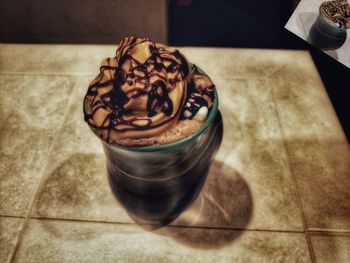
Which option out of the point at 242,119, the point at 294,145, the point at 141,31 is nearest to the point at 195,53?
the point at 141,31

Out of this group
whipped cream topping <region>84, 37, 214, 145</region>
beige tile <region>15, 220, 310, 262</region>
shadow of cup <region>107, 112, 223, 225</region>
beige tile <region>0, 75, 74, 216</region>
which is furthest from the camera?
beige tile <region>0, 75, 74, 216</region>

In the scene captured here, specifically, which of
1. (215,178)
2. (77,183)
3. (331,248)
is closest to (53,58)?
(77,183)

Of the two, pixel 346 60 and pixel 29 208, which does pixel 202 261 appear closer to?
pixel 29 208

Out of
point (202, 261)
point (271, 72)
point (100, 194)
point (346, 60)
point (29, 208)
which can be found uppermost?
point (346, 60)

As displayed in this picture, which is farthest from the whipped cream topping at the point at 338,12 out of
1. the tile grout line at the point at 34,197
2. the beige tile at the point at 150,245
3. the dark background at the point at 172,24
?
the tile grout line at the point at 34,197

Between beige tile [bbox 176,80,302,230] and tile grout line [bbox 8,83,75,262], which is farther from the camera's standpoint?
beige tile [bbox 176,80,302,230]

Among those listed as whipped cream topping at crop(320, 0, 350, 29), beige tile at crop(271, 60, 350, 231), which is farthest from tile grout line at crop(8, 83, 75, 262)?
whipped cream topping at crop(320, 0, 350, 29)

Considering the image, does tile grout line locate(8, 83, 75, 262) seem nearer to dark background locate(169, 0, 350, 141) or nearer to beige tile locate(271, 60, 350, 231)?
dark background locate(169, 0, 350, 141)

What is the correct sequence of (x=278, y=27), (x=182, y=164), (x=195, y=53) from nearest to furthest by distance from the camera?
(x=182, y=164), (x=195, y=53), (x=278, y=27)
